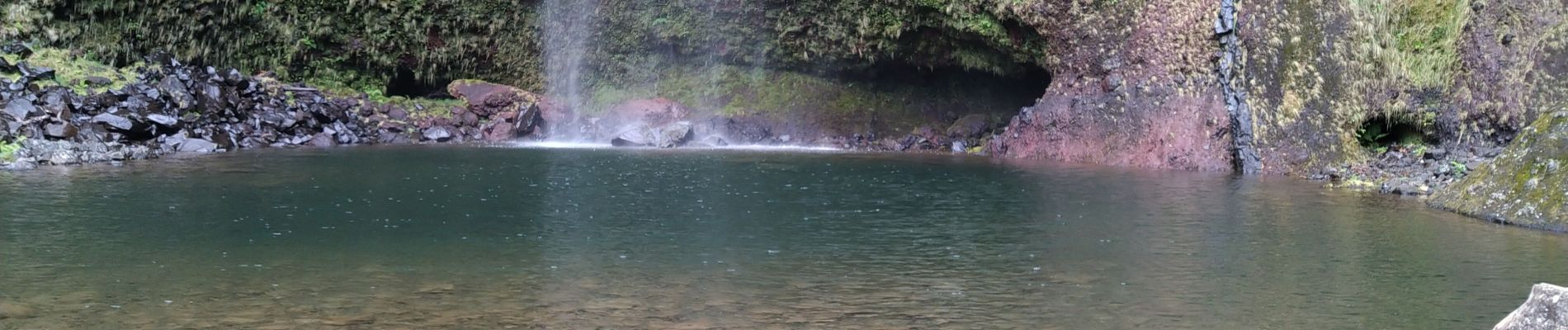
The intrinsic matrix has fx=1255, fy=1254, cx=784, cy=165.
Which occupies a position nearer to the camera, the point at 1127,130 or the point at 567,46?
the point at 1127,130

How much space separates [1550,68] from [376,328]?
18.8 metres

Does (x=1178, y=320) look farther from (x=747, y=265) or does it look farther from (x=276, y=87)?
(x=276, y=87)

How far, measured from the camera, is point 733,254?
35.6 ft

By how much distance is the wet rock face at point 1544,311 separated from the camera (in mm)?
5039

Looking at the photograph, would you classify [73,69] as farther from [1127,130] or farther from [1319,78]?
[1319,78]

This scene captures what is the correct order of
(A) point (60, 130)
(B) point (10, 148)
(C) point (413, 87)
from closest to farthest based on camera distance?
(B) point (10, 148) → (A) point (60, 130) → (C) point (413, 87)

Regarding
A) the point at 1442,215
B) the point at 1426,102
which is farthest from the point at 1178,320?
the point at 1426,102

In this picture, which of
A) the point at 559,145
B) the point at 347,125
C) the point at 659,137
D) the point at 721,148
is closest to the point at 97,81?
the point at 347,125

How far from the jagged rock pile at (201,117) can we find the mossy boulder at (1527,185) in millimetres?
18722

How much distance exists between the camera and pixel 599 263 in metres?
10.4

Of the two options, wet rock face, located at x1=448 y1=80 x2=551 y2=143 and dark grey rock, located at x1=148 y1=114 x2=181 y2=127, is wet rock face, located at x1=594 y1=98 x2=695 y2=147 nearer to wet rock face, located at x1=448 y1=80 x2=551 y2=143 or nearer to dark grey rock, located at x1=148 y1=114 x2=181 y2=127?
wet rock face, located at x1=448 y1=80 x2=551 y2=143

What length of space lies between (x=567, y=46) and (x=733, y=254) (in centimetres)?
2105

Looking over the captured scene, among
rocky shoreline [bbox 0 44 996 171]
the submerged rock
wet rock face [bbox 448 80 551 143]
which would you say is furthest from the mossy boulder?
wet rock face [bbox 448 80 551 143]

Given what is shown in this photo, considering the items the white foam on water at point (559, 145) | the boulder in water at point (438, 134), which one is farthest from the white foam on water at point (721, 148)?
the boulder in water at point (438, 134)
